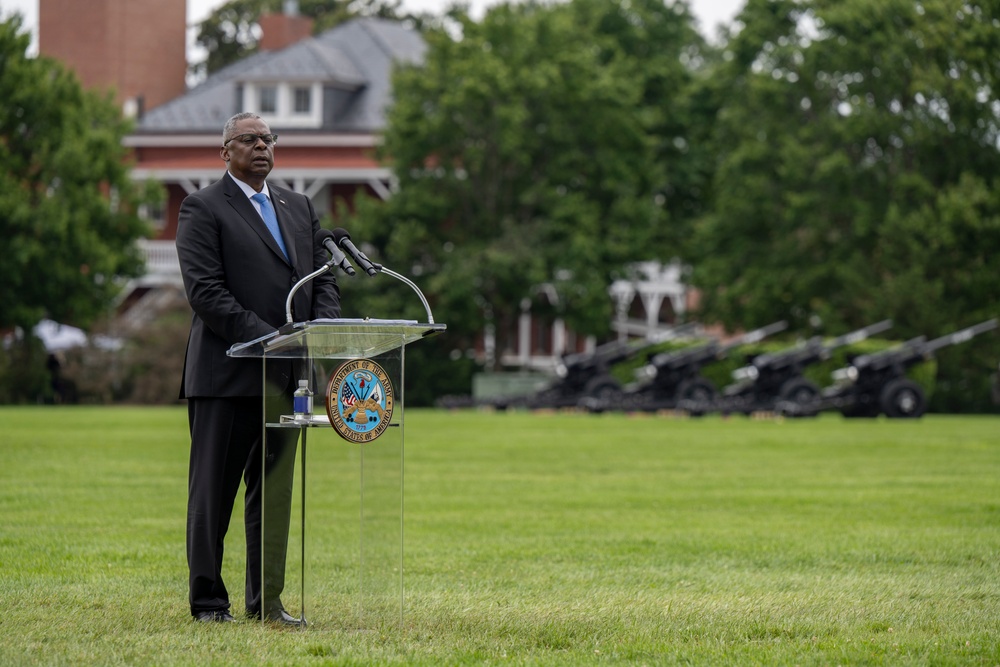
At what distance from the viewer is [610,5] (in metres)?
52.9

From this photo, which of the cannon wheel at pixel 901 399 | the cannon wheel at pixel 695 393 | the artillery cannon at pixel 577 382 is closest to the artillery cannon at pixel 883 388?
the cannon wheel at pixel 901 399

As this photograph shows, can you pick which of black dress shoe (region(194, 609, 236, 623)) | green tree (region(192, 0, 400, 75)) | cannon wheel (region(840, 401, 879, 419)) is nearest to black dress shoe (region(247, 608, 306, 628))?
black dress shoe (region(194, 609, 236, 623))

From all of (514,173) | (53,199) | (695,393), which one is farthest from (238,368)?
(514,173)

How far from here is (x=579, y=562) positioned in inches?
409

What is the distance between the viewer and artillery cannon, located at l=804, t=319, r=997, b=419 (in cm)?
3284

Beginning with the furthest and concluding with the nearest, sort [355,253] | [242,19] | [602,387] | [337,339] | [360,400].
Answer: [242,19] → [602,387] → [355,253] → [360,400] → [337,339]

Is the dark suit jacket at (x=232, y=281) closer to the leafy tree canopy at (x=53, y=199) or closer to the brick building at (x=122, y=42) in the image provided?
the leafy tree canopy at (x=53, y=199)

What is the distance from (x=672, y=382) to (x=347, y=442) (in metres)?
30.3

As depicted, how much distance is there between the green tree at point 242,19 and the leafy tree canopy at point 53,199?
→ 25881 mm

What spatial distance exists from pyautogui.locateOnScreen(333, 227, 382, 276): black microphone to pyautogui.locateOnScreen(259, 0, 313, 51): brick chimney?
5639 cm

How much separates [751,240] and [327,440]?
42.1m

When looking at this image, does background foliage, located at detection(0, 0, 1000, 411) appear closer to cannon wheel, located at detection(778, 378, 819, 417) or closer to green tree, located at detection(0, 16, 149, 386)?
green tree, located at detection(0, 16, 149, 386)

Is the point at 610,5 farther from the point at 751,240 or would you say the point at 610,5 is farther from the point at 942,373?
the point at 942,373

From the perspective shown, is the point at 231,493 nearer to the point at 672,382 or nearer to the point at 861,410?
the point at 861,410
